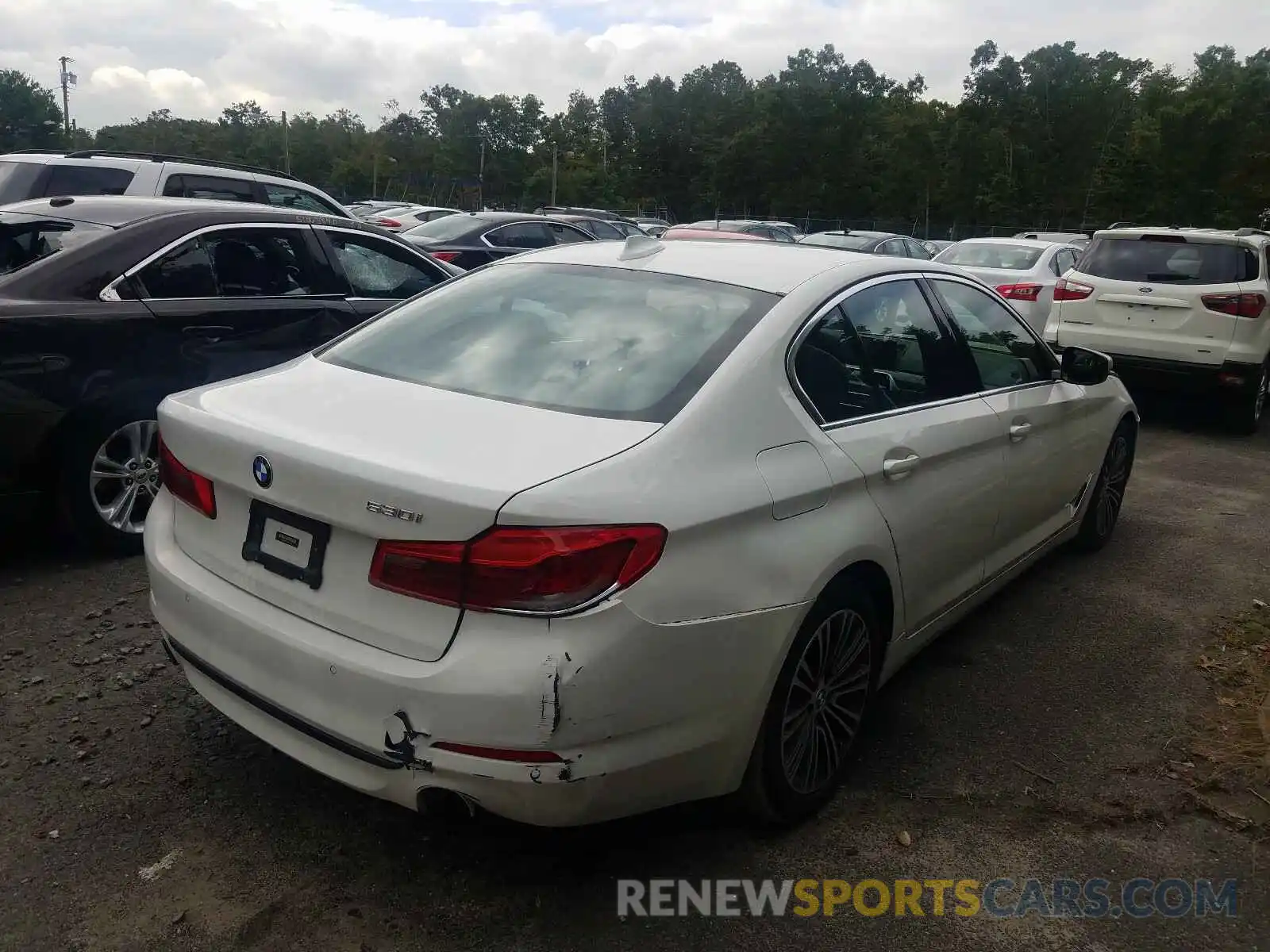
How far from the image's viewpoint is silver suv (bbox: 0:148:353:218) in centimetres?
846

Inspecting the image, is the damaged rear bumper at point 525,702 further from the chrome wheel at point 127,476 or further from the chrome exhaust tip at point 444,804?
the chrome wheel at point 127,476

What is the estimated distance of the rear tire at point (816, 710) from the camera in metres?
2.80

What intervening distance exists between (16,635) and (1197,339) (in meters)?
9.00

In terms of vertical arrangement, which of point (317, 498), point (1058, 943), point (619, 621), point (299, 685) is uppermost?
point (317, 498)

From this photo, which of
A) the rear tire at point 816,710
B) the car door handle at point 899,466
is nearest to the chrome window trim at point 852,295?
the car door handle at point 899,466

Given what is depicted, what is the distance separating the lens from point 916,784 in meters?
3.34

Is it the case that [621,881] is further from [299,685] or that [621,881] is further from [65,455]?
[65,455]

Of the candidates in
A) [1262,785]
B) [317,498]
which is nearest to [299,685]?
[317,498]

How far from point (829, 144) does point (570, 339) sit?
241 feet

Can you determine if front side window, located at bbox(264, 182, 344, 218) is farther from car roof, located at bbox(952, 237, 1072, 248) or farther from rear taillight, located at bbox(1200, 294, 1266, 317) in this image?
car roof, located at bbox(952, 237, 1072, 248)

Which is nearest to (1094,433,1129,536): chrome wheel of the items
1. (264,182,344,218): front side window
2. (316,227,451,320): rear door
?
(316,227,451,320): rear door

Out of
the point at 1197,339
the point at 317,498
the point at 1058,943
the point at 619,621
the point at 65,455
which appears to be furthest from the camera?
the point at 1197,339

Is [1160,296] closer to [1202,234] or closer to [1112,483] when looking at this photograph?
[1202,234]

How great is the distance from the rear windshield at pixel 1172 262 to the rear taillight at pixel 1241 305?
0.59ft
